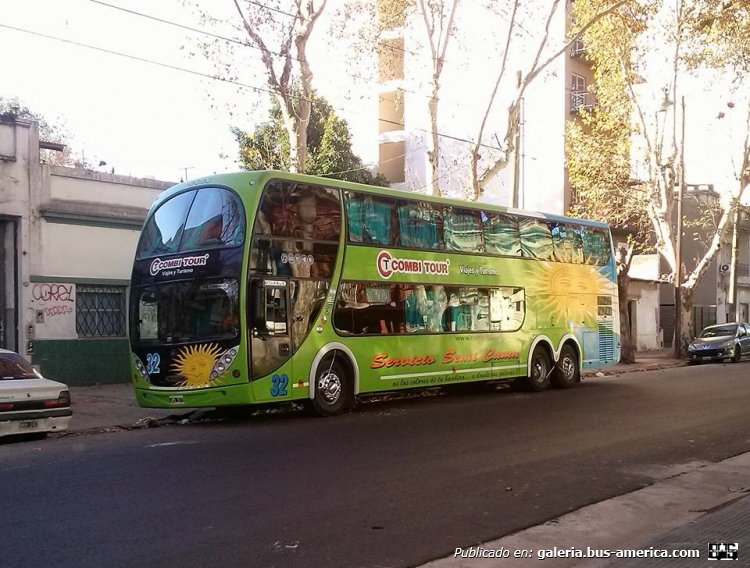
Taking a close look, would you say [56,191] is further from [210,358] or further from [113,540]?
[113,540]

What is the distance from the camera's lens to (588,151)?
102 ft

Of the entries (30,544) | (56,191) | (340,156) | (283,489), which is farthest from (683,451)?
(340,156)

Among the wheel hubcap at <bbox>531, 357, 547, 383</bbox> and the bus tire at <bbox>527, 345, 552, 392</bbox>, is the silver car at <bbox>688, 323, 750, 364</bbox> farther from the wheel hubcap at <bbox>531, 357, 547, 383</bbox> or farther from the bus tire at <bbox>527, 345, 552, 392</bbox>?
the wheel hubcap at <bbox>531, 357, 547, 383</bbox>

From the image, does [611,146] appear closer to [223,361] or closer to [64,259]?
[64,259]

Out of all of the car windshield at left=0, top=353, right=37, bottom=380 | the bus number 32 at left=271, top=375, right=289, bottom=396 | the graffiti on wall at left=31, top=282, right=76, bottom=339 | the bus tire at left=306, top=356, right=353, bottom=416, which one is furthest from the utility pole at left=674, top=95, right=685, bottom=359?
the car windshield at left=0, top=353, right=37, bottom=380

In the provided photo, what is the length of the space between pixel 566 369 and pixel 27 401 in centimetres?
1344

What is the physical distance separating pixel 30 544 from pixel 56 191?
13.9 meters

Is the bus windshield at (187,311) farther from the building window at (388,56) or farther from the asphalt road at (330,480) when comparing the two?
the building window at (388,56)

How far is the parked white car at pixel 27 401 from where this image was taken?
Result: 10.9 metres

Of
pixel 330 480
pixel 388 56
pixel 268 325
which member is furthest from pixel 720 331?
pixel 330 480

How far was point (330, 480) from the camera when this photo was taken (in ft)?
28.2

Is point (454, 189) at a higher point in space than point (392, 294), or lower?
higher

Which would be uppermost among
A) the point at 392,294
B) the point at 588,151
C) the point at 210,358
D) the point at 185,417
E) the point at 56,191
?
the point at 588,151

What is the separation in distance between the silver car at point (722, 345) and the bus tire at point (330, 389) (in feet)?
63.3
